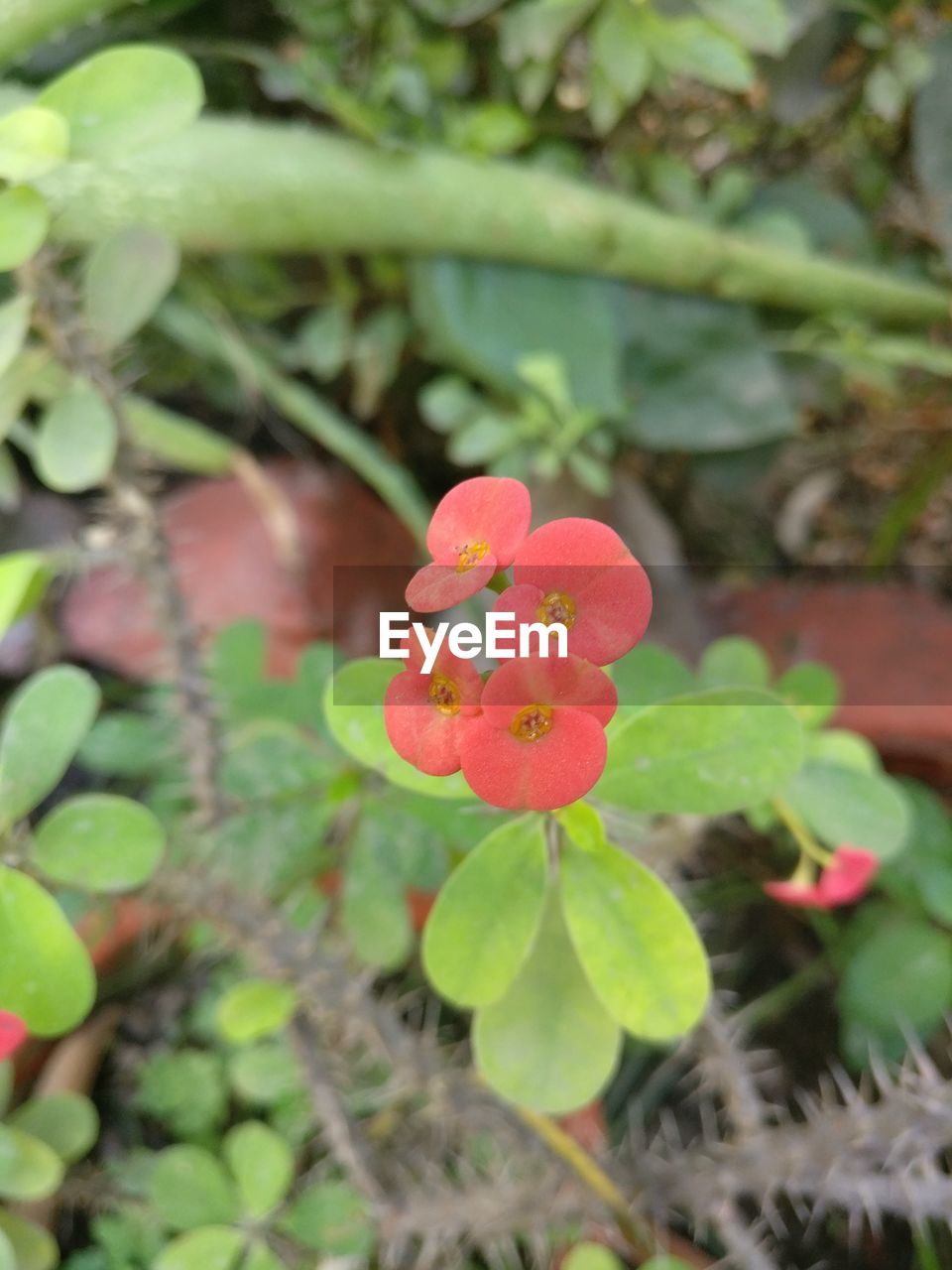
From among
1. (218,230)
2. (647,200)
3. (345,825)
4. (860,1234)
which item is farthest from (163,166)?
(860,1234)

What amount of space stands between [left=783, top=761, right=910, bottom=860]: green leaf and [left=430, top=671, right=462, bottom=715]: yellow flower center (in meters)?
0.31

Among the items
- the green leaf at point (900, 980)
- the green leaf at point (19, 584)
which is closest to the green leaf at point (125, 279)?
the green leaf at point (19, 584)

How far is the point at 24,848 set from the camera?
0.40 meters

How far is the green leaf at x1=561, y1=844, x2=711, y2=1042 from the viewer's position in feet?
1.04

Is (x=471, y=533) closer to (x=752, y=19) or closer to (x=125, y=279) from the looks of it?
(x=125, y=279)

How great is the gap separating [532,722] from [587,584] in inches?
1.4

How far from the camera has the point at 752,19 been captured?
0.63 m

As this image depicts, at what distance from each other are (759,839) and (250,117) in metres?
0.76

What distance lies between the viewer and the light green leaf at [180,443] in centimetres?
83

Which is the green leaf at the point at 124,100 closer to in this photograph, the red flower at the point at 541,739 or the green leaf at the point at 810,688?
the red flower at the point at 541,739

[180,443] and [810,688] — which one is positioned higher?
[810,688]

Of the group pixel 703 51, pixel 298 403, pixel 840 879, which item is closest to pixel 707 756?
pixel 840 879

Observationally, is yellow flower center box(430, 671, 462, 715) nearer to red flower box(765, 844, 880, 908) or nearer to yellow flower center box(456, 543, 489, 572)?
→ yellow flower center box(456, 543, 489, 572)

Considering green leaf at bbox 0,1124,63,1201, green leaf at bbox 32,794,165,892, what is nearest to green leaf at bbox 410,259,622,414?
green leaf at bbox 32,794,165,892
